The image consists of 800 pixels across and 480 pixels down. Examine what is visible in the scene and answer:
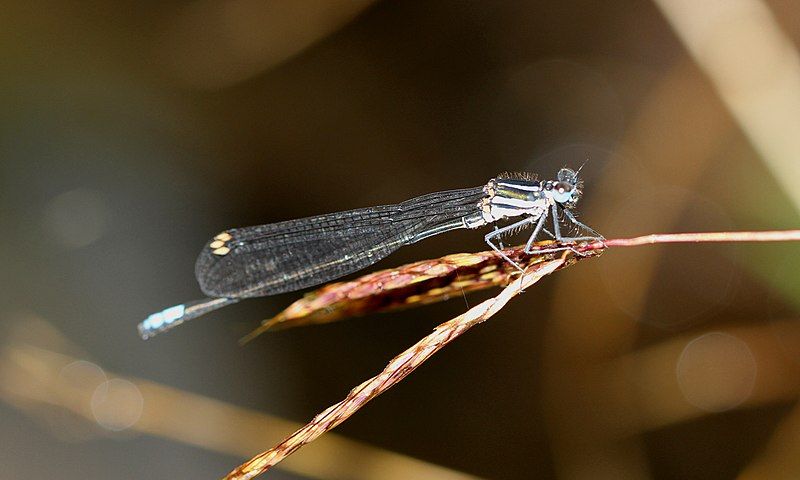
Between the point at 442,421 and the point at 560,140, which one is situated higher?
the point at 560,140

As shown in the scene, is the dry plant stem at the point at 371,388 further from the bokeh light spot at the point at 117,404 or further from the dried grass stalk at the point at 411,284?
the bokeh light spot at the point at 117,404

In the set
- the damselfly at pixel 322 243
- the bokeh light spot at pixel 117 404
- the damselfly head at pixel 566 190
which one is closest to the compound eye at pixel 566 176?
the damselfly head at pixel 566 190

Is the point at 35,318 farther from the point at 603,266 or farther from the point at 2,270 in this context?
the point at 603,266

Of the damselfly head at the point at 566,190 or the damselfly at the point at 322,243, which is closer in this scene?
the damselfly head at the point at 566,190

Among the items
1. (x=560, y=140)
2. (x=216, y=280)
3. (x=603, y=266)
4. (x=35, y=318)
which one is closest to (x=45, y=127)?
(x=35, y=318)

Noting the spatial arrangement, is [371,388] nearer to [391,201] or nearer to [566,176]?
[566,176]
